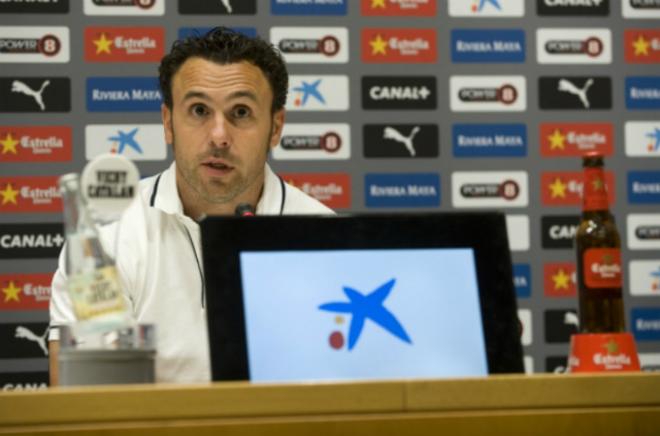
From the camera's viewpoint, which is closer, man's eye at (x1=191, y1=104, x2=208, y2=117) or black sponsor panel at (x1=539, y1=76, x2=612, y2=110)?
man's eye at (x1=191, y1=104, x2=208, y2=117)

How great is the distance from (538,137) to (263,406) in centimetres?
254

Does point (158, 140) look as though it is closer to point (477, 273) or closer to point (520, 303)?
point (520, 303)

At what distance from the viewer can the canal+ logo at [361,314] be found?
3.80ft

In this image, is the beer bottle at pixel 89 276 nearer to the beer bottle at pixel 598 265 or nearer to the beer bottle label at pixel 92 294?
the beer bottle label at pixel 92 294

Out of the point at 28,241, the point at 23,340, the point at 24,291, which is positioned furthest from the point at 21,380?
the point at 28,241

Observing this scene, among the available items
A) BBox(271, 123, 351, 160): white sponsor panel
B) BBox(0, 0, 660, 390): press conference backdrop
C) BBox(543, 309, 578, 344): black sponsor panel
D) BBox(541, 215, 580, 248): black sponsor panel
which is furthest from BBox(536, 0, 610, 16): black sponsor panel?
BBox(543, 309, 578, 344): black sponsor panel

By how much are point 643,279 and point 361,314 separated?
236 centimetres

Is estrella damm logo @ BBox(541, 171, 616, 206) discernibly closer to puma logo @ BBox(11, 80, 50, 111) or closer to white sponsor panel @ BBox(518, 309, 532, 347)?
white sponsor panel @ BBox(518, 309, 532, 347)

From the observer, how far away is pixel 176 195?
2219 millimetres

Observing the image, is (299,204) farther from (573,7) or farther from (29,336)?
(573,7)

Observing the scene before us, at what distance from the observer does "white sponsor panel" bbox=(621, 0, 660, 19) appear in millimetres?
3396

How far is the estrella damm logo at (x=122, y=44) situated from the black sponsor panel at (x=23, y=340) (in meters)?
0.82

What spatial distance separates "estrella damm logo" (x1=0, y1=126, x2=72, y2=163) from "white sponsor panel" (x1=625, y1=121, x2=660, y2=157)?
5.80 ft

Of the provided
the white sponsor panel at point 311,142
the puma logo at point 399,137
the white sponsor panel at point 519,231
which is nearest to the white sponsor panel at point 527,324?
the white sponsor panel at point 519,231
